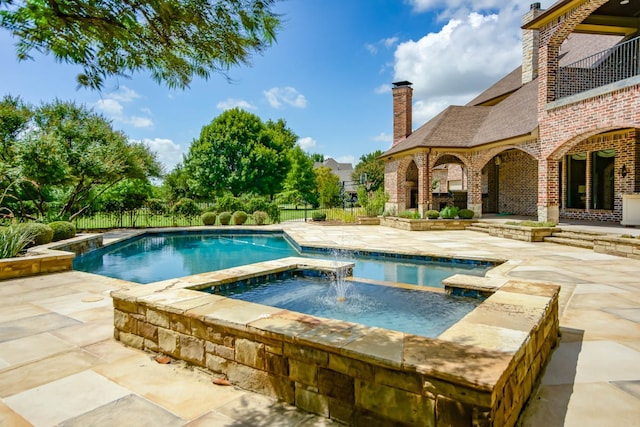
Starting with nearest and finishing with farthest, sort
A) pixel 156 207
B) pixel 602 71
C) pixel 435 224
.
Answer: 1. pixel 602 71
2. pixel 435 224
3. pixel 156 207

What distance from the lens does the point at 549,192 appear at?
41.9 ft

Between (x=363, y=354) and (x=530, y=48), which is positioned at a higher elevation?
(x=530, y=48)

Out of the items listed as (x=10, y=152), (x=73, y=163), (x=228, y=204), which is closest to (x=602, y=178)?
(x=228, y=204)

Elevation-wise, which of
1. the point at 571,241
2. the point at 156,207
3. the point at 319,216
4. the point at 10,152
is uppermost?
the point at 10,152

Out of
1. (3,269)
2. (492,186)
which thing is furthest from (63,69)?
(492,186)

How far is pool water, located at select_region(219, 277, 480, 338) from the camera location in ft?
16.0

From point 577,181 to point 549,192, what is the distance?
347cm

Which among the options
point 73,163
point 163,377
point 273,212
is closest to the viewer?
point 163,377

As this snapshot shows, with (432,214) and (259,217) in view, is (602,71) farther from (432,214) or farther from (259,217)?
(259,217)

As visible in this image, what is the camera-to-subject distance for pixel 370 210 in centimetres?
1952

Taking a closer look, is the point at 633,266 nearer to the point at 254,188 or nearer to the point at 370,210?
the point at 370,210

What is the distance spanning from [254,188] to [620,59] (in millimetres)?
25987

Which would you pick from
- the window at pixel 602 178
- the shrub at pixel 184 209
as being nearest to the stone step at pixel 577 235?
the window at pixel 602 178

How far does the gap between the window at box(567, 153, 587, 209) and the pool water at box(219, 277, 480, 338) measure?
12.8 metres
